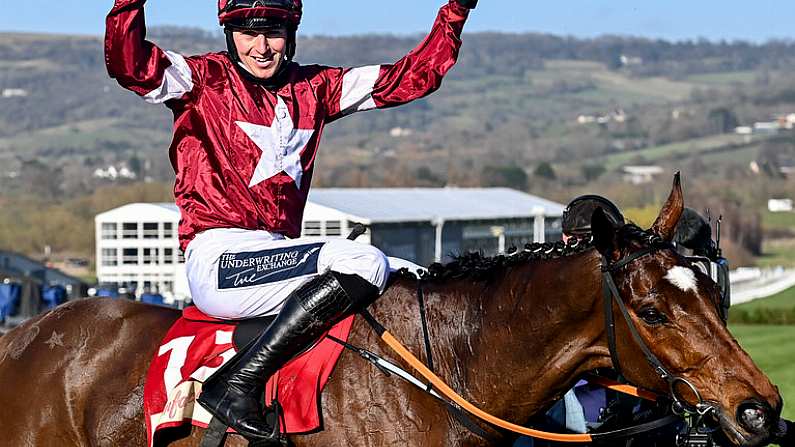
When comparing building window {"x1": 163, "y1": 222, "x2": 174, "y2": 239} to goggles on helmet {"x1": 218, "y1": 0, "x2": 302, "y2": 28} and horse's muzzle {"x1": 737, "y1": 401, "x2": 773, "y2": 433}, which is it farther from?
horse's muzzle {"x1": 737, "y1": 401, "x2": 773, "y2": 433}

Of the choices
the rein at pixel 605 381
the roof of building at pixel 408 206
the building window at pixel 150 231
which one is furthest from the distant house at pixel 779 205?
the rein at pixel 605 381

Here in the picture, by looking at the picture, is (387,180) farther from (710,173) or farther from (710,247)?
(710,247)

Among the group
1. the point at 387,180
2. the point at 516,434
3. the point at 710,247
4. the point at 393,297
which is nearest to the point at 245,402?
the point at 393,297

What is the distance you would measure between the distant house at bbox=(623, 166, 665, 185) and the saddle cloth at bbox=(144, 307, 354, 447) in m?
102

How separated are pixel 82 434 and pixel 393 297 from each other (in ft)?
5.04

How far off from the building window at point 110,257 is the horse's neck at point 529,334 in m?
35.6

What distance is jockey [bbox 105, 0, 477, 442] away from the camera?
4.59m

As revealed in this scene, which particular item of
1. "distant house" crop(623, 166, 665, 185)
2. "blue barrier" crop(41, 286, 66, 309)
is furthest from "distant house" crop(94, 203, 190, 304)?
"distant house" crop(623, 166, 665, 185)

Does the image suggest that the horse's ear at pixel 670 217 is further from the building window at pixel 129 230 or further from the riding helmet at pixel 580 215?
the building window at pixel 129 230

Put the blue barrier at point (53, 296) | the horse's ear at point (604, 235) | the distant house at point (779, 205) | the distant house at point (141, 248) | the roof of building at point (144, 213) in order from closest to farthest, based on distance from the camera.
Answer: the horse's ear at point (604, 235) → the blue barrier at point (53, 296) → the roof of building at point (144, 213) → the distant house at point (141, 248) → the distant house at point (779, 205)

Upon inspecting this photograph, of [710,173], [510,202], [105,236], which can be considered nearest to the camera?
[105,236]

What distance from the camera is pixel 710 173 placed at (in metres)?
103

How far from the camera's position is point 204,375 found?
4.81 m

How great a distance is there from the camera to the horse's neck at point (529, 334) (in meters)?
4.41
